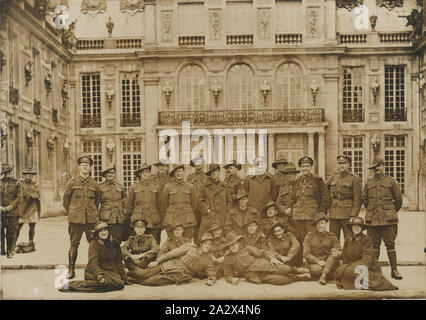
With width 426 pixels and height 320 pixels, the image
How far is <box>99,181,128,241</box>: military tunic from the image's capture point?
937 centimetres

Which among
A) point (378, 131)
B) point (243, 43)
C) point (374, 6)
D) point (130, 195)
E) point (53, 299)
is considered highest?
point (374, 6)

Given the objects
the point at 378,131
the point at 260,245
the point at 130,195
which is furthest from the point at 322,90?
the point at 130,195

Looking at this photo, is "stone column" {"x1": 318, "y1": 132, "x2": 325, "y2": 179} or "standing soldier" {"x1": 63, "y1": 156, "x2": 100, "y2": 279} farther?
"stone column" {"x1": 318, "y1": 132, "x2": 325, "y2": 179}

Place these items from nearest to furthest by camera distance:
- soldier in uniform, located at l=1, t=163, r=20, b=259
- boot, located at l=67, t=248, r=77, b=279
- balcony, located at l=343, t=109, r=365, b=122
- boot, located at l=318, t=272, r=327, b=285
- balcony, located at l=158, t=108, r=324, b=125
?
boot, located at l=318, t=272, r=327, b=285
boot, located at l=67, t=248, r=77, b=279
soldier in uniform, located at l=1, t=163, r=20, b=259
balcony, located at l=158, t=108, r=324, b=125
balcony, located at l=343, t=109, r=365, b=122

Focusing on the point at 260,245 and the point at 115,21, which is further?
the point at 115,21

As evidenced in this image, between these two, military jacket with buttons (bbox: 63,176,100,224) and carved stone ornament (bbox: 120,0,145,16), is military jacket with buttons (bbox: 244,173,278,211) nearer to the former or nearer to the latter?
military jacket with buttons (bbox: 63,176,100,224)

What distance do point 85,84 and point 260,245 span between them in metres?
4.81

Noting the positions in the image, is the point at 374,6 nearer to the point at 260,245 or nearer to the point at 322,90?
the point at 322,90

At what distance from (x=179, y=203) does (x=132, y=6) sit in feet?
13.6

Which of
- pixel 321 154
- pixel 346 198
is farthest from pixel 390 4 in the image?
pixel 346 198

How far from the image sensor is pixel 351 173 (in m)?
9.46

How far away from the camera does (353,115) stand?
34.0 ft

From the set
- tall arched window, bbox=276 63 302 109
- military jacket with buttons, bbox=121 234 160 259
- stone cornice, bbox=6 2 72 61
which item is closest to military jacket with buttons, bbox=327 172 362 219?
tall arched window, bbox=276 63 302 109

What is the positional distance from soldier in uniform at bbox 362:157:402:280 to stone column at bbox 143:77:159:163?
4172mm
